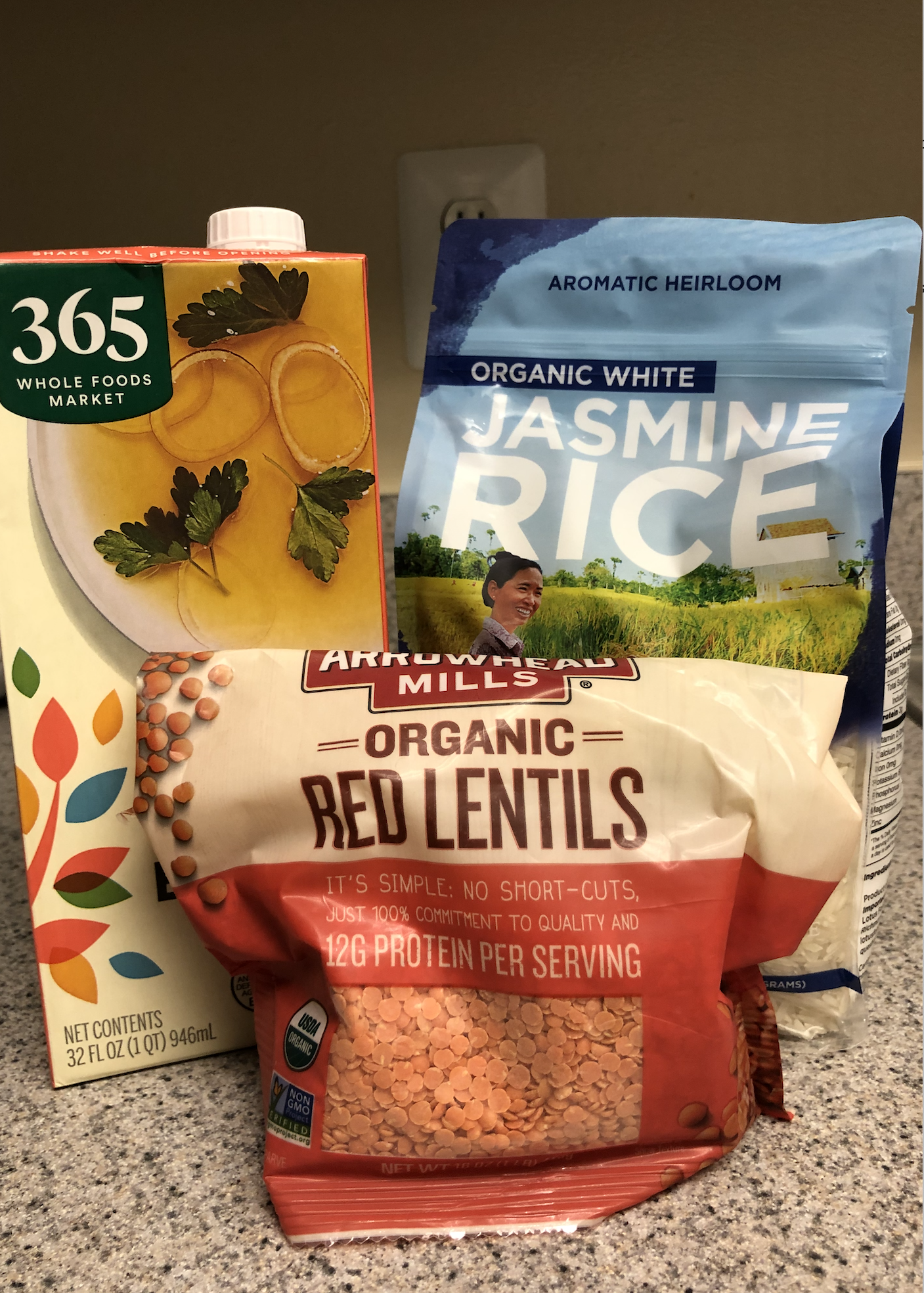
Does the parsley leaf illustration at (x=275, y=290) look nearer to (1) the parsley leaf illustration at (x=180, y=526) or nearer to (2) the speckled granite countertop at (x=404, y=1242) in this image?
(1) the parsley leaf illustration at (x=180, y=526)

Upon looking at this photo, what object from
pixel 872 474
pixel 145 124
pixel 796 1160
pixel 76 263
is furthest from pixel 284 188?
pixel 796 1160

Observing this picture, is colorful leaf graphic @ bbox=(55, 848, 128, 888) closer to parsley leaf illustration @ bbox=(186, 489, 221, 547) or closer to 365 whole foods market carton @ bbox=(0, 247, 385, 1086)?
365 whole foods market carton @ bbox=(0, 247, 385, 1086)

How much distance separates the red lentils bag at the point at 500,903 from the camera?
374 millimetres

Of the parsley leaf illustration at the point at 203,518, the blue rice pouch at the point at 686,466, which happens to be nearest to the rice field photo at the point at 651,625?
the blue rice pouch at the point at 686,466

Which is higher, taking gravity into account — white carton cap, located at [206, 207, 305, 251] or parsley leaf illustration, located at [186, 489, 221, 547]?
white carton cap, located at [206, 207, 305, 251]

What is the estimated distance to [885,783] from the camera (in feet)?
1.63

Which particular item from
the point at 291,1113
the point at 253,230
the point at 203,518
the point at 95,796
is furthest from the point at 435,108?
the point at 291,1113

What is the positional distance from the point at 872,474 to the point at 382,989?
33cm

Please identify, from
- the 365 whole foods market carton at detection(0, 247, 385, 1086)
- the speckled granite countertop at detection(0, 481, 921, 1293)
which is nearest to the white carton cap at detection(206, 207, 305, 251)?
the 365 whole foods market carton at detection(0, 247, 385, 1086)

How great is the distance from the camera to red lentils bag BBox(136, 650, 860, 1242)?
1.23ft

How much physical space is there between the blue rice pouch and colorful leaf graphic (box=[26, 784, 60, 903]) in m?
0.20

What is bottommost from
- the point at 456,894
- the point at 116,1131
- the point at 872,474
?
the point at 116,1131

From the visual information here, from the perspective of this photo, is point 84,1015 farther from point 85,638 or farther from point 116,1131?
point 85,638

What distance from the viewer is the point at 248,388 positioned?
0.42m
